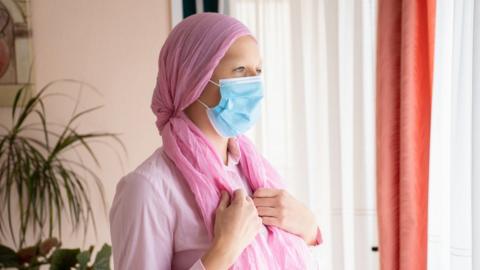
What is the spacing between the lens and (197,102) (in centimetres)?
112

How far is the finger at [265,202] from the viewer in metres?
1.13

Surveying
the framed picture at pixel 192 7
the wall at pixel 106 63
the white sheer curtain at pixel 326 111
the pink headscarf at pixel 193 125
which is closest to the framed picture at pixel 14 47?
the wall at pixel 106 63

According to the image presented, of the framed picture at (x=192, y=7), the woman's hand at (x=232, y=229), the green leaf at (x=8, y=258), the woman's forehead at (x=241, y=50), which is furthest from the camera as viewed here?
the framed picture at (x=192, y=7)

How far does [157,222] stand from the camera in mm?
984

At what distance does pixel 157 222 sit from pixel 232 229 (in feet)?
0.49

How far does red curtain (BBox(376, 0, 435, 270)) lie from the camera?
186 centimetres

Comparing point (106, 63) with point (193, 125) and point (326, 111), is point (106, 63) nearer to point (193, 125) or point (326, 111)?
point (326, 111)

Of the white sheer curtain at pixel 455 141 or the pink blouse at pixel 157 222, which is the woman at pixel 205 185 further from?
the white sheer curtain at pixel 455 141

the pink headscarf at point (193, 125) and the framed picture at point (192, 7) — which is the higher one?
the framed picture at point (192, 7)

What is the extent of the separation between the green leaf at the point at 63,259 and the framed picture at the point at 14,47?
2.64ft

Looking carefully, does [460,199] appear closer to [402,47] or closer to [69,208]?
[402,47]

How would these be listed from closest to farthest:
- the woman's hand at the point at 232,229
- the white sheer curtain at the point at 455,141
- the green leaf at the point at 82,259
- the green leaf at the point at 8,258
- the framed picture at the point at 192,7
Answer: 1. the woman's hand at the point at 232,229
2. the white sheer curtain at the point at 455,141
3. the green leaf at the point at 82,259
4. the green leaf at the point at 8,258
5. the framed picture at the point at 192,7

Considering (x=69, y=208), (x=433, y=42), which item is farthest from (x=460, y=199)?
(x=69, y=208)

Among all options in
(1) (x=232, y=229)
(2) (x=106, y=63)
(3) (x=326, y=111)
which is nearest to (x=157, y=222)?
(1) (x=232, y=229)
